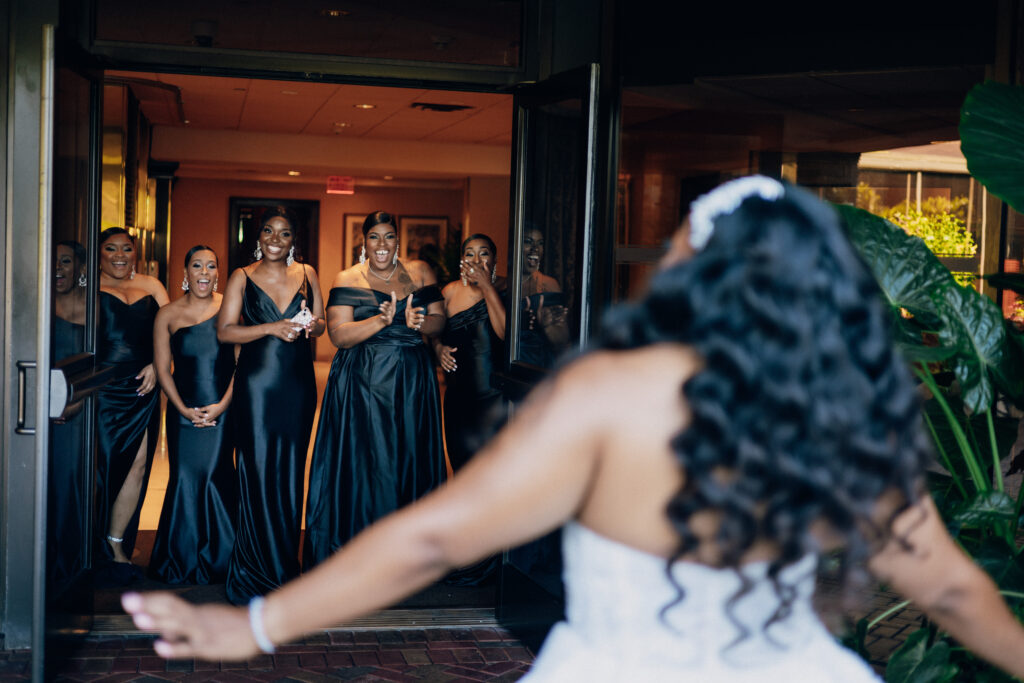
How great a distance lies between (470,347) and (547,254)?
136cm

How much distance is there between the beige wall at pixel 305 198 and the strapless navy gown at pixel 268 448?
12.5m

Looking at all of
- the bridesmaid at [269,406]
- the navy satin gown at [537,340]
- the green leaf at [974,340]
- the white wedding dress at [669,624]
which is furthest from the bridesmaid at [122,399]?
the white wedding dress at [669,624]

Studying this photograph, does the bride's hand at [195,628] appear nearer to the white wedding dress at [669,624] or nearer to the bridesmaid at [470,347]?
the white wedding dress at [669,624]

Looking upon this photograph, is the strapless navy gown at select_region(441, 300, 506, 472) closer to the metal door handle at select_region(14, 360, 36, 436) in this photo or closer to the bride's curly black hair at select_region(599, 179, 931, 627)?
the metal door handle at select_region(14, 360, 36, 436)

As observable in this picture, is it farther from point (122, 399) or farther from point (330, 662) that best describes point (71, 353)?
point (122, 399)

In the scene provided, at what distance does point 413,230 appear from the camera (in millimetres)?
19375

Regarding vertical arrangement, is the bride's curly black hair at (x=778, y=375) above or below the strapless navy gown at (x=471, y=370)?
above

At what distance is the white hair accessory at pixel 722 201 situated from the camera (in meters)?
1.33

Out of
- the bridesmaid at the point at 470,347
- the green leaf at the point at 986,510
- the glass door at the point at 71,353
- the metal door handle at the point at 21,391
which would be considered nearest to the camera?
the green leaf at the point at 986,510

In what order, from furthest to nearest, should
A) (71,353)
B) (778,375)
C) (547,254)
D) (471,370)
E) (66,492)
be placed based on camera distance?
(471,370) < (547,254) < (66,492) < (71,353) < (778,375)

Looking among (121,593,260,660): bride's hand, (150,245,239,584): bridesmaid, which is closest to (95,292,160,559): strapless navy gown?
(150,245,239,584): bridesmaid

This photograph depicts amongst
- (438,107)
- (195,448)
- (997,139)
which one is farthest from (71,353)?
(438,107)

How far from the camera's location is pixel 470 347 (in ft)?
18.9

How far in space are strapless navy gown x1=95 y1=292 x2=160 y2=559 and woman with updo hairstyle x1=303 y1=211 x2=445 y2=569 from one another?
976 mm
